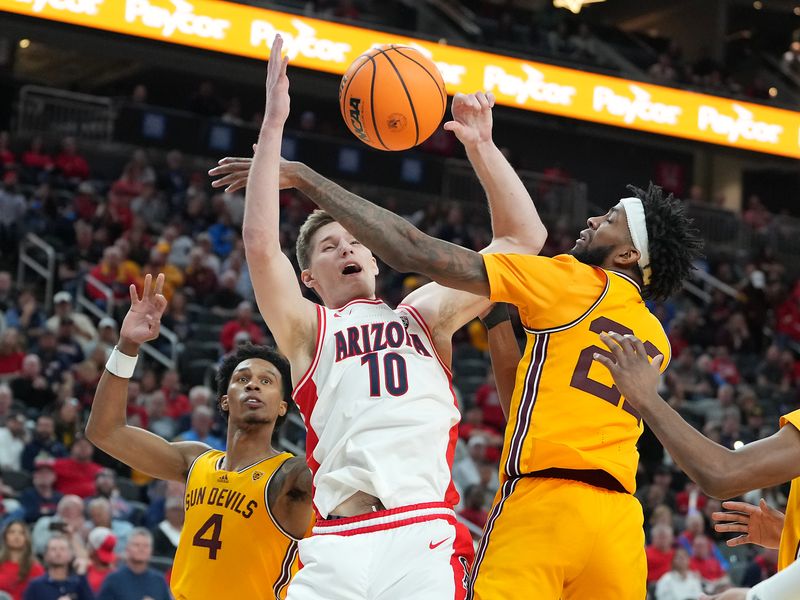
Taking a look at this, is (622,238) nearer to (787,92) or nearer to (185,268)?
(185,268)

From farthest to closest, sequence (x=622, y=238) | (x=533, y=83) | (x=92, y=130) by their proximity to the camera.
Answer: (x=92, y=130)
(x=533, y=83)
(x=622, y=238)

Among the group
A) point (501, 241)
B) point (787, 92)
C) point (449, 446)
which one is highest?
point (787, 92)

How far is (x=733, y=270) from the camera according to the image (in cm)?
2245

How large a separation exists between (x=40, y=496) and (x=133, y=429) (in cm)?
506

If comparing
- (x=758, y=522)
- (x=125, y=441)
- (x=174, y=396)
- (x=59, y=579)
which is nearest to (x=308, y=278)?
(x=125, y=441)

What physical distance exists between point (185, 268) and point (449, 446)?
38.4 feet

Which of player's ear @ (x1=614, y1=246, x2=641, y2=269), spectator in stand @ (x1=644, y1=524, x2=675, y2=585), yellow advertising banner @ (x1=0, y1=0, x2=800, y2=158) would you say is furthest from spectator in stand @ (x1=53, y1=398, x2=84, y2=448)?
player's ear @ (x1=614, y1=246, x2=641, y2=269)

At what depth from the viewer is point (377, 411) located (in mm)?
4238

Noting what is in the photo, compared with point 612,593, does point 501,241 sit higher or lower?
higher

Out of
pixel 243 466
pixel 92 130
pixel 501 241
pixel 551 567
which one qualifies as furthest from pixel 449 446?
pixel 92 130

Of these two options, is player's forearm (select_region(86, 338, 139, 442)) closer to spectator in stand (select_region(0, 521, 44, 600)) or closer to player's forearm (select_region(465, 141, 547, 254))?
player's forearm (select_region(465, 141, 547, 254))

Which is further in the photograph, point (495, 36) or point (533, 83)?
point (495, 36)

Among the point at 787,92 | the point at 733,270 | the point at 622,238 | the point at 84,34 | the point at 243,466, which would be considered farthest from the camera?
the point at 787,92

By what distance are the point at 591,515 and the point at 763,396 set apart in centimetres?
1460
